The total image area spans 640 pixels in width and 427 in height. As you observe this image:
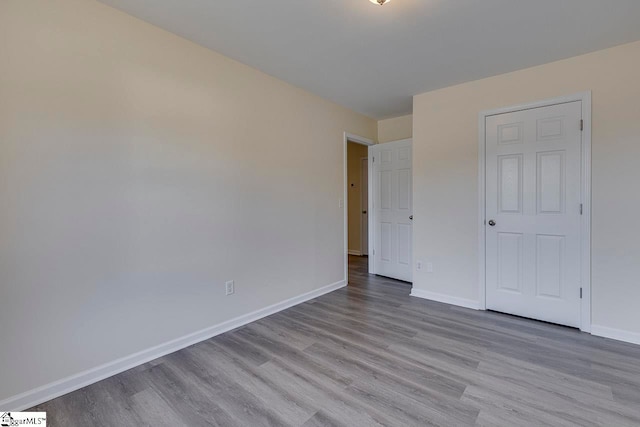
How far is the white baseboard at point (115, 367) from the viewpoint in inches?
62.7

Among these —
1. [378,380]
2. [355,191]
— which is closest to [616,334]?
[378,380]

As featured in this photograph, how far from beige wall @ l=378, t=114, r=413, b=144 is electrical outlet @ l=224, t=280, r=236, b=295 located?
3.06 meters

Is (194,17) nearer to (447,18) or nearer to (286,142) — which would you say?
(286,142)

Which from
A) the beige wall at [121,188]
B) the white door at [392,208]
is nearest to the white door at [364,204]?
the white door at [392,208]

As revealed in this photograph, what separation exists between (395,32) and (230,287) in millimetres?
2477

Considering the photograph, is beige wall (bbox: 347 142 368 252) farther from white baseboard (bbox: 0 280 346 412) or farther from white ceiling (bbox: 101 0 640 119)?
A: white baseboard (bbox: 0 280 346 412)

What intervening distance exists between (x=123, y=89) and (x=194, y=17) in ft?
2.27

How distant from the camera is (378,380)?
183cm

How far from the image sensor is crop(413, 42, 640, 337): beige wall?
2295 millimetres

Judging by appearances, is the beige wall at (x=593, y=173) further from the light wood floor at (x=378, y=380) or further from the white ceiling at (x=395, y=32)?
the light wood floor at (x=378, y=380)

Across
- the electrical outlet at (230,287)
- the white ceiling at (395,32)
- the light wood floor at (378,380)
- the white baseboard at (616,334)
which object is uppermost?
the white ceiling at (395,32)

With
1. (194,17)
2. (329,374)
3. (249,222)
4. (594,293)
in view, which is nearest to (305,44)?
(194,17)

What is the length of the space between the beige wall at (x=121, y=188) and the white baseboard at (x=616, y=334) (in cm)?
284

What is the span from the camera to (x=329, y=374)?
1900 mm
